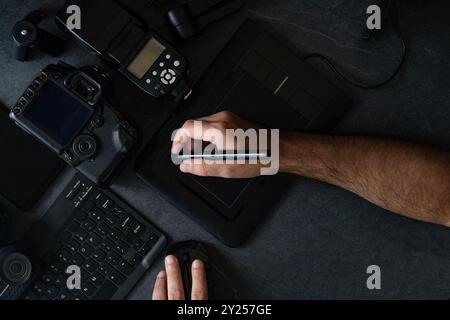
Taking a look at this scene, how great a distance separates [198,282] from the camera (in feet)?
3.29

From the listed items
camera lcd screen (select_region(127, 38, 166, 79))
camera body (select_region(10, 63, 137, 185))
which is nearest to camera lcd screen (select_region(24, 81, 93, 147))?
camera body (select_region(10, 63, 137, 185))

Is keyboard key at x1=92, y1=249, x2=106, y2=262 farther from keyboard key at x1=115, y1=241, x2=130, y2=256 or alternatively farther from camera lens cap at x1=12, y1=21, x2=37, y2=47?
camera lens cap at x1=12, y1=21, x2=37, y2=47

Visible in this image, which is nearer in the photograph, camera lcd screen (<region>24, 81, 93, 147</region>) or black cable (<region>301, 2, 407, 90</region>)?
camera lcd screen (<region>24, 81, 93, 147</region>)

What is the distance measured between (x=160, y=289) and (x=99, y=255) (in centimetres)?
12

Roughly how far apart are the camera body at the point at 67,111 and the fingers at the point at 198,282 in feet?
0.82

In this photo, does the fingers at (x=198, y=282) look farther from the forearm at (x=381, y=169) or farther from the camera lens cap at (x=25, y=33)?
the camera lens cap at (x=25, y=33)

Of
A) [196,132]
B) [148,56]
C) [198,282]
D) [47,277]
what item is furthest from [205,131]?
[47,277]

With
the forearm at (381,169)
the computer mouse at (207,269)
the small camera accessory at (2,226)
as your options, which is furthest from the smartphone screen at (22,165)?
the forearm at (381,169)

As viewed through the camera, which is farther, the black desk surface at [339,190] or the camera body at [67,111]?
the black desk surface at [339,190]

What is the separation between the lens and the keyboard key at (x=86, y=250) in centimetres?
101

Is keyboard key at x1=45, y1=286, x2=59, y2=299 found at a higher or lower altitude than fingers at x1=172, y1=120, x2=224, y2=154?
lower

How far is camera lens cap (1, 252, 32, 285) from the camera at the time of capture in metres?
0.96

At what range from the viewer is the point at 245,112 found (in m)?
1.02
